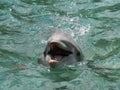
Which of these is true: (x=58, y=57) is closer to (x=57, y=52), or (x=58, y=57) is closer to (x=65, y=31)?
(x=57, y=52)

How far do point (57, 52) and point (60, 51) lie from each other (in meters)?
0.06

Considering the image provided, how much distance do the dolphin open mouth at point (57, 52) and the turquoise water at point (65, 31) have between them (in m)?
0.22

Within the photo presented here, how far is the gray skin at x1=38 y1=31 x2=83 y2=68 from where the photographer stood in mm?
6781

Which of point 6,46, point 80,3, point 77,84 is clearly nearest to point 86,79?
point 77,84

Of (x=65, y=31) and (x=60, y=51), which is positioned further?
(x=65, y=31)

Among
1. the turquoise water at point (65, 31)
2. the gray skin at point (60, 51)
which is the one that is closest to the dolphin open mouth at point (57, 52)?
the gray skin at point (60, 51)

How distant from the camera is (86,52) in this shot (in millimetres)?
8203

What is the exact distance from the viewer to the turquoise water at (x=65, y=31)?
6.66 meters

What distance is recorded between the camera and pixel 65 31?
31.0 feet

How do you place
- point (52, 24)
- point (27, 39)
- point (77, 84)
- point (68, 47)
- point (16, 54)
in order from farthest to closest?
point (52, 24)
point (27, 39)
point (16, 54)
point (68, 47)
point (77, 84)

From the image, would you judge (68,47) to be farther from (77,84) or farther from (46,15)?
(46,15)

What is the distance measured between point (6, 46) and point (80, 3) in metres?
3.29

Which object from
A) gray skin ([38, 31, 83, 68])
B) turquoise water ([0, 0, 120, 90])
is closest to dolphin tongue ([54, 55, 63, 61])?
gray skin ([38, 31, 83, 68])

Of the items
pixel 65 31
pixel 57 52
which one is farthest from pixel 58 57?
pixel 65 31
